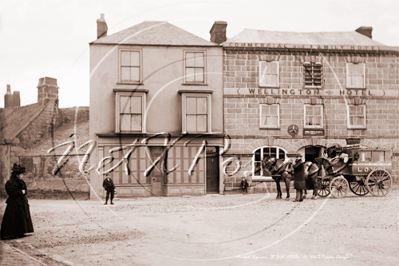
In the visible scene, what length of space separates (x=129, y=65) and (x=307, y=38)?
9.91 meters

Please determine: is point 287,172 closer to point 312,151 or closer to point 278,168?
point 278,168

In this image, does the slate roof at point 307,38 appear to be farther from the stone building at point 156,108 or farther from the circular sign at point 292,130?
the circular sign at point 292,130

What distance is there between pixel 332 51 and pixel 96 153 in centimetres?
1385

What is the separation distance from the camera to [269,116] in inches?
779

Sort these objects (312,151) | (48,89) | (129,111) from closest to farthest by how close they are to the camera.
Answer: (48,89) < (129,111) < (312,151)

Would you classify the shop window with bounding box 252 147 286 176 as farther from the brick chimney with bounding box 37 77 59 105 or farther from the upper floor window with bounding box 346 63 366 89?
the brick chimney with bounding box 37 77 59 105

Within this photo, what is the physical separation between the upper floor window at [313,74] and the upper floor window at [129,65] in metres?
9.08

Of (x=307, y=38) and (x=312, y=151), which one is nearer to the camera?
(x=307, y=38)

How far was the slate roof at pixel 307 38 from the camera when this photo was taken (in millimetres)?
19641

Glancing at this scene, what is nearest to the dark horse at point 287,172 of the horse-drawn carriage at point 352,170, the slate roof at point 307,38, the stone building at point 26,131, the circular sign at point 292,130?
the horse-drawn carriage at point 352,170

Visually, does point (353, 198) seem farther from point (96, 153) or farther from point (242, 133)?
point (96, 153)

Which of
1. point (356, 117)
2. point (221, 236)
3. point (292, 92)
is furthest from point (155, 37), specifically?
point (221, 236)

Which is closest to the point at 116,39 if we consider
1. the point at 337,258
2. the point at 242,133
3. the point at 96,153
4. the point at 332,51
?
the point at 96,153

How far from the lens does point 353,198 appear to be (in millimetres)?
15180
